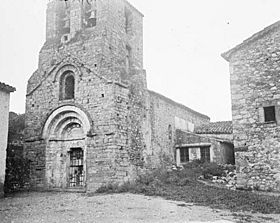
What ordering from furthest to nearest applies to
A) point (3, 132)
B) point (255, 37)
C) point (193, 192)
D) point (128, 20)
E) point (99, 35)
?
point (128, 20)
point (99, 35)
point (3, 132)
point (255, 37)
point (193, 192)

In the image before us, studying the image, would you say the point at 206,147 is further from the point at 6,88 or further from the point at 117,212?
the point at 117,212

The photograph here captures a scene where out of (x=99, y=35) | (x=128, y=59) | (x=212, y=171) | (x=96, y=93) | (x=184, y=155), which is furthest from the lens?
(x=184, y=155)

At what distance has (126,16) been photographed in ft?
62.2

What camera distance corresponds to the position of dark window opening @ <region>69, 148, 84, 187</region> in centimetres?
1661

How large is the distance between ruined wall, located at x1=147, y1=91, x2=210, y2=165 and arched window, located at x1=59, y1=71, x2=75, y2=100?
4.57m

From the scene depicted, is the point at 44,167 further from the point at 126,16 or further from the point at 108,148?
the point at 126,16

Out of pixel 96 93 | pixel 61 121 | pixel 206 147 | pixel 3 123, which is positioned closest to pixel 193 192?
pixel 96 93

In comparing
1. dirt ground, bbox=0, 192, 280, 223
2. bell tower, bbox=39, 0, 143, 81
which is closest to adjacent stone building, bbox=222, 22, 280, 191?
dirt ground, bbox=0, 192, 280, 223

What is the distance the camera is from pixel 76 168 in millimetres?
16844

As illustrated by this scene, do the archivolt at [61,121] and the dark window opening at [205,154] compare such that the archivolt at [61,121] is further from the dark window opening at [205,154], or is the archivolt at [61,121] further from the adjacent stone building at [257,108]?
the dark window opening at [205,154]

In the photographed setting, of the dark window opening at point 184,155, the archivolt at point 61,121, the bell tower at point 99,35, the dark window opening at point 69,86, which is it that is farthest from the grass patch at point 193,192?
the dark window opening at point 69,86

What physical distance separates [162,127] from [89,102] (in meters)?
6.69

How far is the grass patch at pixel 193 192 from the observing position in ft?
32.9

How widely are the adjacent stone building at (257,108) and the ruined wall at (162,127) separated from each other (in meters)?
6.48
